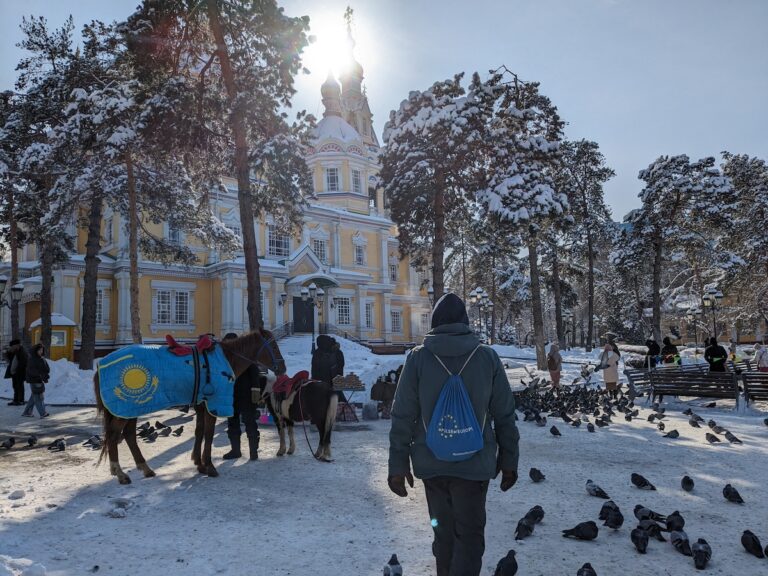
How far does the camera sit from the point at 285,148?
15.2m

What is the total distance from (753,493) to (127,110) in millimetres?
17971

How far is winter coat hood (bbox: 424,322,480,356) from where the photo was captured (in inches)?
132

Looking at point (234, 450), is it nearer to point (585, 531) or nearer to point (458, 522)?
point (585, 531)

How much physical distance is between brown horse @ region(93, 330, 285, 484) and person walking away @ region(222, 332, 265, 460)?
0.29m

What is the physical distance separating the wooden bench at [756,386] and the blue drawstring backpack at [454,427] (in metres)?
11.4

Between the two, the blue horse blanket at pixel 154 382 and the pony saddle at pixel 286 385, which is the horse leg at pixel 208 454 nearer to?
the blue horse blanket at pixel 154 382

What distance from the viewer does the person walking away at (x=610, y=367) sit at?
14.4m

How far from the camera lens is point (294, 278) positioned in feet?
115

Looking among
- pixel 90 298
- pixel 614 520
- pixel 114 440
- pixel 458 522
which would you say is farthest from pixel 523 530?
pixel 90 298

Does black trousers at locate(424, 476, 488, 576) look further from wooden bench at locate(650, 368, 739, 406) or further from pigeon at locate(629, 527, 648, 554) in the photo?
wooden bench at locate(650, 368, 739, 406)

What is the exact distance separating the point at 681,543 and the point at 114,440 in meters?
6.28

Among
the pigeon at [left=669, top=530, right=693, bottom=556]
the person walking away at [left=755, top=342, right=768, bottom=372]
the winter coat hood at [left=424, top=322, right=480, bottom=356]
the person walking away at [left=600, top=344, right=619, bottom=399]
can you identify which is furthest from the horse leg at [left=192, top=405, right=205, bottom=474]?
the person walking away at [left=755, top=342, right=768, bottom=372]

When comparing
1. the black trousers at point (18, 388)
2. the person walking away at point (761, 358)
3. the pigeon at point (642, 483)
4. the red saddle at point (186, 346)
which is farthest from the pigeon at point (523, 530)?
the black trousers at point (18, 388)

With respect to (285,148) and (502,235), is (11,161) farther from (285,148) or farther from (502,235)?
(502,235)
